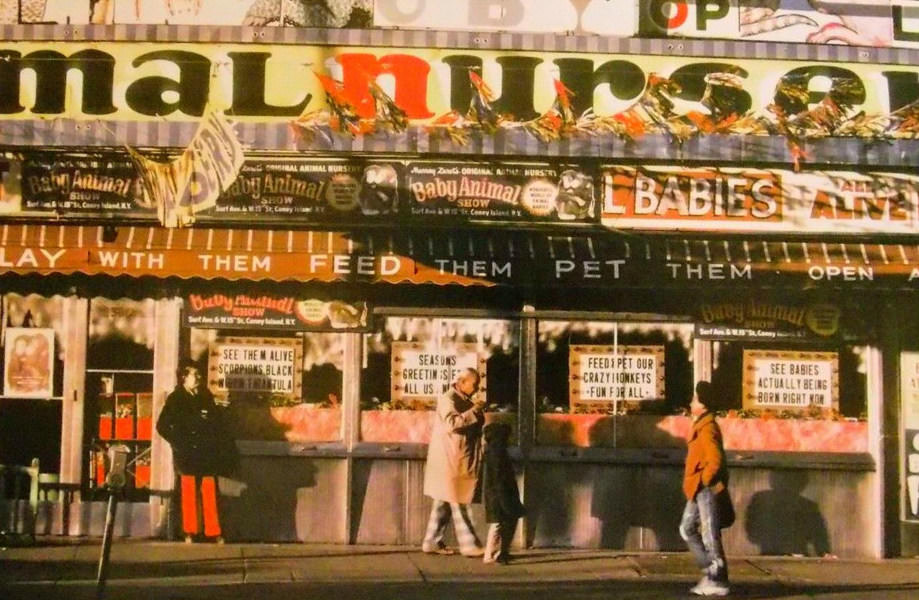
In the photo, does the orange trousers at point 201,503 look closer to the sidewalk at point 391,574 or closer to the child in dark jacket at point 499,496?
the sidewalk at point 391,574

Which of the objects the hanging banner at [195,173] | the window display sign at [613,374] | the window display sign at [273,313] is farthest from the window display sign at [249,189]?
the window display sign at [613,374]

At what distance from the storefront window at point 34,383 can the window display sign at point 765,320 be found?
6174 mm

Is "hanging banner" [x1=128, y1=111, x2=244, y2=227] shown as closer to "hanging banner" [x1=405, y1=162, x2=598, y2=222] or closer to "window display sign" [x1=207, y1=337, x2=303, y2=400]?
"window display sign" [x1=207, y1=337, x2=303, y2=400]

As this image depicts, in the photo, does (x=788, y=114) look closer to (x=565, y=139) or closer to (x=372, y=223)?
(x=565, y=139)

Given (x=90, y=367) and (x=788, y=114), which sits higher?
(x=788, y=114)

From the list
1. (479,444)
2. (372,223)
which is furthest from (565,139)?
(479,444)

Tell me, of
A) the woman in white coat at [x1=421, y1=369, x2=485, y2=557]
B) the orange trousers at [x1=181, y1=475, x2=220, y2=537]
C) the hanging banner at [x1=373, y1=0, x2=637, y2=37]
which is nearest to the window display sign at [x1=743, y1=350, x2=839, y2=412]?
the woman in white coat at [x1=421, y1=369, x2=485, y2=557]

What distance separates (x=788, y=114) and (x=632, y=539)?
14.2 feet

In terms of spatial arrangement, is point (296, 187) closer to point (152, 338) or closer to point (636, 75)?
point (152, 338)

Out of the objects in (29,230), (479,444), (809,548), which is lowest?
(809,548)

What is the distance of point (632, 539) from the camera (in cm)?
1199

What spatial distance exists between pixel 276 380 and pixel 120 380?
4.89 ft

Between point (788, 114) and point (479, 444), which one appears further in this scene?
point (788, 114)

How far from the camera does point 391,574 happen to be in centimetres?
1061
